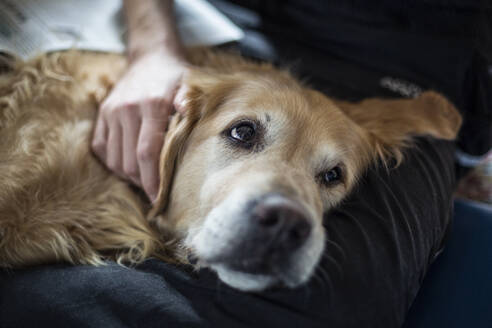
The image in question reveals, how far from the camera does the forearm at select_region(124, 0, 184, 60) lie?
1.98m

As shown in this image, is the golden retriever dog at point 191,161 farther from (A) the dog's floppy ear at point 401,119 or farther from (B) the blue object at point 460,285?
(B) the blue object at point 460,285

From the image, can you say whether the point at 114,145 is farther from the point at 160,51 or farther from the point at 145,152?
the point at 160,51

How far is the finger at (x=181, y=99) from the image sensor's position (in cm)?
167

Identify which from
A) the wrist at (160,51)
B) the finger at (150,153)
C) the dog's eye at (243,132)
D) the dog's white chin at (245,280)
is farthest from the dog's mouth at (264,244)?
the wrist at (160,51)

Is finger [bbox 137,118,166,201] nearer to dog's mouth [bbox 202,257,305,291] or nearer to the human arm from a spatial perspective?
the human arm

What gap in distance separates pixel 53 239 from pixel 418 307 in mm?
1495

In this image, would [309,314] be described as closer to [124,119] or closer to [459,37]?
[124,119]

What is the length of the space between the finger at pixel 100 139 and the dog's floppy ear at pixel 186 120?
31 cm

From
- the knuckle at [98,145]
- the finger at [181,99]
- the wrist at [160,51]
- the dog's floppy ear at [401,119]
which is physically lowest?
the dog's floppy ear at [401,119]

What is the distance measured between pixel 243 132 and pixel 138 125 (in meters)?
0.49

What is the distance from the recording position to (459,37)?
2150 mm

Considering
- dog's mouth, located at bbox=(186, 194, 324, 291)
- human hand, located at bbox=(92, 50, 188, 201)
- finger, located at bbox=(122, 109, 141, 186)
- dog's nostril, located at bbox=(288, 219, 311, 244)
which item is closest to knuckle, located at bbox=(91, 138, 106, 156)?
human hand, located at bbox=(92, 50, 188, 201)

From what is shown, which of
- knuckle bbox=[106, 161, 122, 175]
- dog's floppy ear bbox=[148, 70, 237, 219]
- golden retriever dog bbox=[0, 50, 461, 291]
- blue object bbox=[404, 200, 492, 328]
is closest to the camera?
golden retriever dog bbox=[0, 50, 461, 291]

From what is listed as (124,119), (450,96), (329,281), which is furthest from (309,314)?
(450,96)
